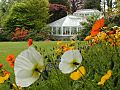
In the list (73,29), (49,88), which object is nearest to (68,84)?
(49,88)

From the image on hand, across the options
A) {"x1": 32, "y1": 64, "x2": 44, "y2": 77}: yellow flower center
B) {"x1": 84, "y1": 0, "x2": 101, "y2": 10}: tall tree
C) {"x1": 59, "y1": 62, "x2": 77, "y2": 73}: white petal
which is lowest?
{"x1": 84, "y1": 0, "x2": 101, "y2": 10}: tall tree

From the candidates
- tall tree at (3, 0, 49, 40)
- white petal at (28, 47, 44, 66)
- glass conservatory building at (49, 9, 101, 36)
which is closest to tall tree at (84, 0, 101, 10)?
glass conservatory building at (49, 9, 101, 36)

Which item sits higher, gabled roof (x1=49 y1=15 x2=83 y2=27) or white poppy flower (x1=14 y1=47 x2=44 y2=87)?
white poppy flower (x1=14 y1=47 x2=44 y2=87)

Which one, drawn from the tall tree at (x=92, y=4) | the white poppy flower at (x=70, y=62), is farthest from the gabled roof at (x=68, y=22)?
the white poppy flower at (x=70, y=62)

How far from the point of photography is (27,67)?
135 centimetres

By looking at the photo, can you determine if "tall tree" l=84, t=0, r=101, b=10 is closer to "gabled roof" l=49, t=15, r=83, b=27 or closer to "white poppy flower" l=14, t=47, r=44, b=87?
"gabled roof" l=49, t=15, r=83, b=27

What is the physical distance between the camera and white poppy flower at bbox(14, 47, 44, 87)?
133cm

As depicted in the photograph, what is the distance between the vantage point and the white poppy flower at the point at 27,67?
4.37ft

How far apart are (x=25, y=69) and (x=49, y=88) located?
2.80 ft

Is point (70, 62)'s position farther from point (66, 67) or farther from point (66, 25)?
point (66, 25)

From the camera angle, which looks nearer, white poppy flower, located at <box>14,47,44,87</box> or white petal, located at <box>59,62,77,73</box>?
white poppy flower, located at <box>14,47,44,87</box>

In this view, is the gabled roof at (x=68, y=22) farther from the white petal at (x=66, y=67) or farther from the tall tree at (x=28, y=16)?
the white petal at (x=66, y=67)

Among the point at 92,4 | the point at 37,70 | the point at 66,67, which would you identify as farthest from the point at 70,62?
the point at 92,4

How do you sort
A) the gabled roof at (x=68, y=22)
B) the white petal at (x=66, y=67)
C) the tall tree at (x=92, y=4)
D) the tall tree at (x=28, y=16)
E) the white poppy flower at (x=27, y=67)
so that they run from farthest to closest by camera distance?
the tall tree at (x=92, y=4), the gabled roof at (x=68, y=22), the tall tree at (x=28, y=16), the white petal at (x=66, y=67), the white poppy flower at (x=27, y=67)
